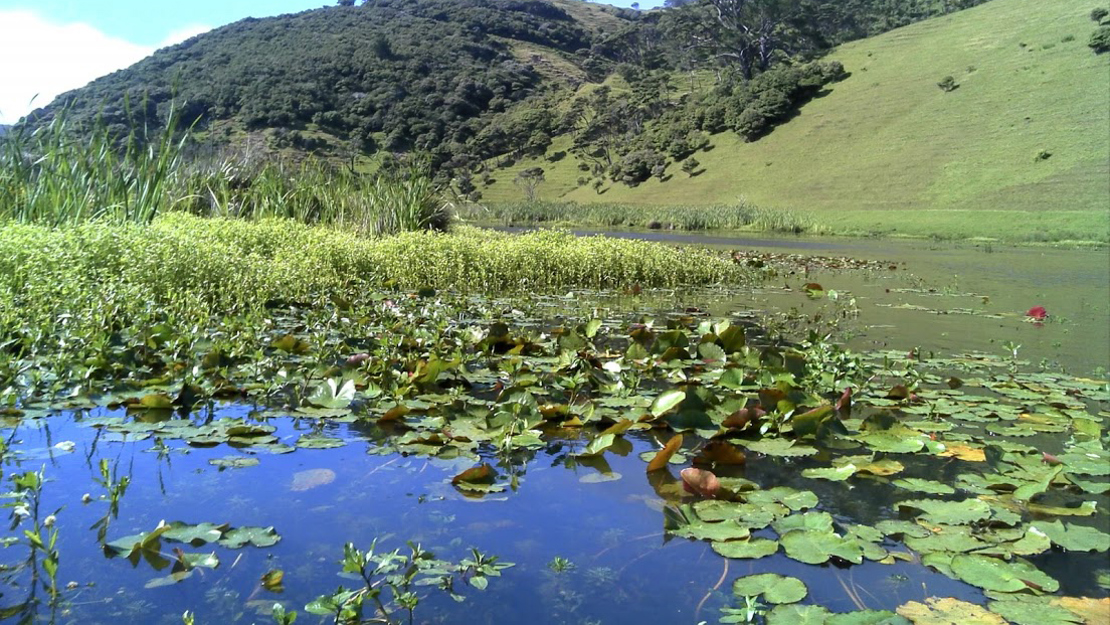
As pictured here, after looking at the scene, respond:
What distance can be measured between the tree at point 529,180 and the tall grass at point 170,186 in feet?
162

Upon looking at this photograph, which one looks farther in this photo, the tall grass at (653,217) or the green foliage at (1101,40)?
the green foliage at (1101,40)

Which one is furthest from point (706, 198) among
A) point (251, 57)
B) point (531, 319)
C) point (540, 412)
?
point (251, 57)

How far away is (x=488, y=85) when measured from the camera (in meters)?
105

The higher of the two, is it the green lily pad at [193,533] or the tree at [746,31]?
the tree at [746,31]

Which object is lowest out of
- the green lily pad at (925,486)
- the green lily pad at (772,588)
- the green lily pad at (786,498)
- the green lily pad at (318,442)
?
the green lily pad at (925,486)

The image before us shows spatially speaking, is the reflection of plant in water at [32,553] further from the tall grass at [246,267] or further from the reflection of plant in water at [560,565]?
the tall grass at [246,267]

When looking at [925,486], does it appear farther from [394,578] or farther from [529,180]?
[529,180]

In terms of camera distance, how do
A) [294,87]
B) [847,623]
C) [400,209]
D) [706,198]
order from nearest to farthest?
[847,623] < [400,209] < [706,198] < [294,87]

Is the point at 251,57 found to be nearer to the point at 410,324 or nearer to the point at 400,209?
the point at 400,209

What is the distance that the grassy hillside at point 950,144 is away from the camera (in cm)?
3581

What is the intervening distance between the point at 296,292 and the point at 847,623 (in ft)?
22.2

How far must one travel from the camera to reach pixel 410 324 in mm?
6285

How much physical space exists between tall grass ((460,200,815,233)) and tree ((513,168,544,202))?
19.9m

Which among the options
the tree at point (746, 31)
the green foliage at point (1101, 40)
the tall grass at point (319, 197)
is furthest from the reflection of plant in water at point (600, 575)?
the tree at point (746, 31)
